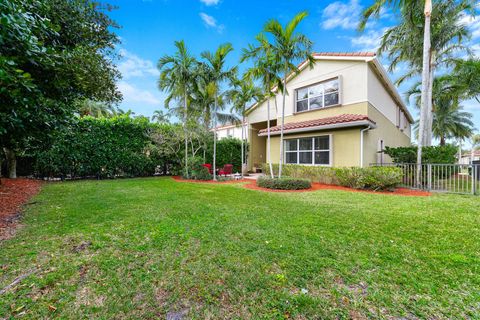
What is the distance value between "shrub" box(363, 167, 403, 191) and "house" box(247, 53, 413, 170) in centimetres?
137

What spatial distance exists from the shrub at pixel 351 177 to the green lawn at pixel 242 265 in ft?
13.4

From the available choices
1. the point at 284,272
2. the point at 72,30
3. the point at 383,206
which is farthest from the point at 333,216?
the point at 72,30

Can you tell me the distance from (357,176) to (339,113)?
417cm

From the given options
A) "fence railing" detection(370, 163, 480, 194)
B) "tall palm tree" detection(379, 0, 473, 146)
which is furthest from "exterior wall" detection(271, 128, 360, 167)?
"tall palm tree" detection(379, 0, 473, 146)

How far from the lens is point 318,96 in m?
12.9

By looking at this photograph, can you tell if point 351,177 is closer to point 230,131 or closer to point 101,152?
point 101,152

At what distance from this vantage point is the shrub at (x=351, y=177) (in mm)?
9297

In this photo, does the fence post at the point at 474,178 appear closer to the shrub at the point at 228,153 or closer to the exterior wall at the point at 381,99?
the exterior wall at the point at 381,99

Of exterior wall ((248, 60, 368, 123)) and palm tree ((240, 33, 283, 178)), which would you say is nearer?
palm tree ((240, 33, 283, 178))

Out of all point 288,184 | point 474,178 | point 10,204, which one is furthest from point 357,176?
point 10,204

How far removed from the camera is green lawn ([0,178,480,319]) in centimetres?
209

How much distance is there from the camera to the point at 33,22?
11.4 ft

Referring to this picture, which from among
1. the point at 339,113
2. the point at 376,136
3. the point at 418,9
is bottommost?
the point at 376,136

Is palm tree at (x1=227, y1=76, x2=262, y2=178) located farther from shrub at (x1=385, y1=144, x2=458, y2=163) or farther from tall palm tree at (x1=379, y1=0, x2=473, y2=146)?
shrub at (x1=385, y1=144, x2=458, y2=163)
